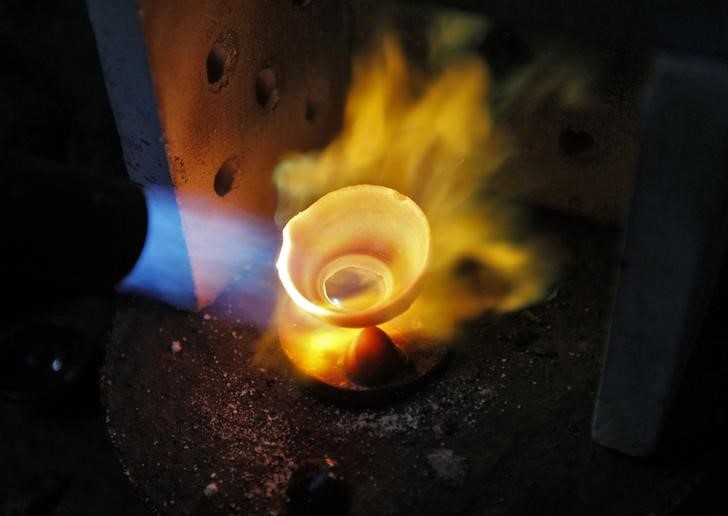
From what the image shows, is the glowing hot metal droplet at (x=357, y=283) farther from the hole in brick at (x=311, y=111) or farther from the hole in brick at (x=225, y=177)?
the hole in brick at (x=311, y=111)

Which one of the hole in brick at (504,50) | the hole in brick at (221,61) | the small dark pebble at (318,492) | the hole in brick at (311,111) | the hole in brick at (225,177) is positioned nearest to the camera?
the small dark pebble at (318,492)

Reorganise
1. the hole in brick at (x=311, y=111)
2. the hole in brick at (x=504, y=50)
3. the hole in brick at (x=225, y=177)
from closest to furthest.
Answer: the hole in brick at (x=225, y=177)
the hole in brick at (x=504, y=50)
the hole in brick at (x=311, y=111)

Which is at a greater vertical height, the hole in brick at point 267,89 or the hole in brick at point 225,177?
the hole in brick at point 267,89

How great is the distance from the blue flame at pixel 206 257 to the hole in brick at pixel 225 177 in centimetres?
5

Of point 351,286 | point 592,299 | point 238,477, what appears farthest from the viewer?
point 592,299

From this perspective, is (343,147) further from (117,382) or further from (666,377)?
(666,377)

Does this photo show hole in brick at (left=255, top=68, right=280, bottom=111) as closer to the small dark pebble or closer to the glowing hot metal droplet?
the glowing hot metal droplet

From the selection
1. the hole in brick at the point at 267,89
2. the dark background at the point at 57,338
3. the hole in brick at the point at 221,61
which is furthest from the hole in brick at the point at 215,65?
the dark background at the point at 57,338

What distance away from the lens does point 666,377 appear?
5.45 feet

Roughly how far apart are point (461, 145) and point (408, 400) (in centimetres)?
80

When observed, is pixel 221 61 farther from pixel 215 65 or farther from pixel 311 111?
pixel 311 111

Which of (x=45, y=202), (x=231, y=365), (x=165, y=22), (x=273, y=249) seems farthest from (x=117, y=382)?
(x=45, y=202)

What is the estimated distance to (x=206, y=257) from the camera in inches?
86.2

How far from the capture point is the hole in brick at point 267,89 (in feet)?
7.18
